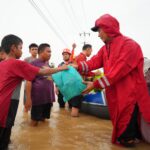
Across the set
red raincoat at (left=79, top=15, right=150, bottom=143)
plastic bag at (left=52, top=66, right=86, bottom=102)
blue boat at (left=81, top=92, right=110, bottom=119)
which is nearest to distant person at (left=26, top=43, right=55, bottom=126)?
plastic bag at (left=52, top=66, right=86, bottom=102)

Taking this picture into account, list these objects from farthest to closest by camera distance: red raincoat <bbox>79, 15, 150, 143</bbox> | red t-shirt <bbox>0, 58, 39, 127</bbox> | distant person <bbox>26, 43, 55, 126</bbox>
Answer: distant person <bbox>26, 43, 55, 126</bbox> < red raincoat <bbox>79, 15, 150, 143</bbox> < red t-shirt <bbox>0, 58, 39, 127</bbox>

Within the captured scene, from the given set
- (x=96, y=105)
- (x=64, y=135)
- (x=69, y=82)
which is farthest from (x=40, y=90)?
(x=96, y=105)

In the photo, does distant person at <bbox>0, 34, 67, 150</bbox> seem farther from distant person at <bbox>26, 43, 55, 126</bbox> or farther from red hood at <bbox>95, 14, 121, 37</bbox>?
distant person at <bbox>26, 43, 55, 126</bbox>

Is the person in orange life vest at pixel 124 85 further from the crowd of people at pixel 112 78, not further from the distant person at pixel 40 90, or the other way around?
the distant person at pixel 40 90

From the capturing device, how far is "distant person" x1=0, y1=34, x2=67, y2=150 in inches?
135

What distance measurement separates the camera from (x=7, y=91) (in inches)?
136

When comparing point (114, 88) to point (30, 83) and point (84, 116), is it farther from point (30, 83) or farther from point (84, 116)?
point (84, 116)

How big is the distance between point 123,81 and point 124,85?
0.20 feet

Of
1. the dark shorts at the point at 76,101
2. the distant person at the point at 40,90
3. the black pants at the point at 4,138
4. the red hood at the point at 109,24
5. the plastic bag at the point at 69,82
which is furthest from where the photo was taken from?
the dark shorts at the point at 76,101

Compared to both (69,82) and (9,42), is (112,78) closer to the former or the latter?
(9,42)

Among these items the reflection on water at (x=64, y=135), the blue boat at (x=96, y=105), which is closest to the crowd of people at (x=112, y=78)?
the reflection on water at (x=64, y=135)

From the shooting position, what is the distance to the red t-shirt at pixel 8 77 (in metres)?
3.41

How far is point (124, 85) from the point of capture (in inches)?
159

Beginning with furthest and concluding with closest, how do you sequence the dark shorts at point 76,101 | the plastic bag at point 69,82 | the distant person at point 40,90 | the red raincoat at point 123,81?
1. the dark shorts at point 76,101
2. the plastic bag at point 69,82
3. the distant person at point 40,90
4. the red raincoat at point 123,81
